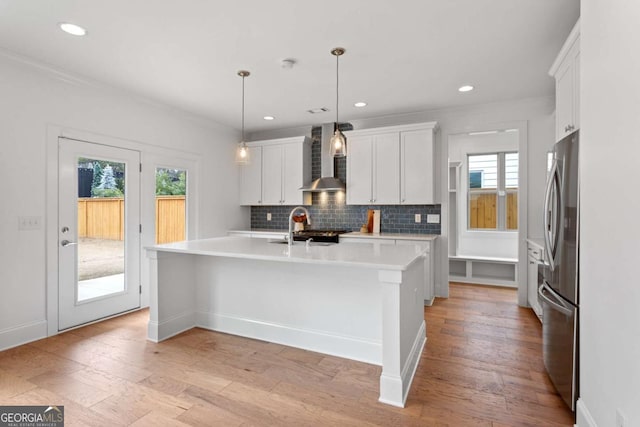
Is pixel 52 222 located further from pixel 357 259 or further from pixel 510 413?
pixel 510 413

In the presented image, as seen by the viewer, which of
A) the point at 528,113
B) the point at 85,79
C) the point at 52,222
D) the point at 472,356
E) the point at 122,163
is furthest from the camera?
the point at 528,113

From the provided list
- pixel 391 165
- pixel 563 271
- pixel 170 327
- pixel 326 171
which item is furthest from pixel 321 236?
pixel 563 271

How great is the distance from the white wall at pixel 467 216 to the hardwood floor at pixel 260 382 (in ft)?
8.73

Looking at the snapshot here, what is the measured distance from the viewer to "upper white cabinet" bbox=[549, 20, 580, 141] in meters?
2.30

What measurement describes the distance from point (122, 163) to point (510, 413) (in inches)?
167

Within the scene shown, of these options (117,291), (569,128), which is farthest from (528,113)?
(117,291)

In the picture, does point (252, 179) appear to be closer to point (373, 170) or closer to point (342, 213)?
point (342, 213)

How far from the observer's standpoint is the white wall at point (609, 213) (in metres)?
1.29

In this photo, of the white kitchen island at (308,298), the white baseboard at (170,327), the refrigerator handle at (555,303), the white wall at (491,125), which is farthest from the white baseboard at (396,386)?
the white wall at (491,125)

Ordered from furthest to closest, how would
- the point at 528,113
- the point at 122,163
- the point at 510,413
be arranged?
the point at 528,113
the point at 122,163
the point at 510,413

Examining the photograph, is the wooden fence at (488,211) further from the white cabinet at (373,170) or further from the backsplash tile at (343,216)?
the white cabinet at (373,170)

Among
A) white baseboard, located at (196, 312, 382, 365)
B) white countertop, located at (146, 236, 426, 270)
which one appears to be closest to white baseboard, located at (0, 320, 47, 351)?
white countertop, located at (146, 236, 426, 270)

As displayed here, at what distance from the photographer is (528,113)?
13.4 ft

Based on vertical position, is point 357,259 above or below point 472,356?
above
